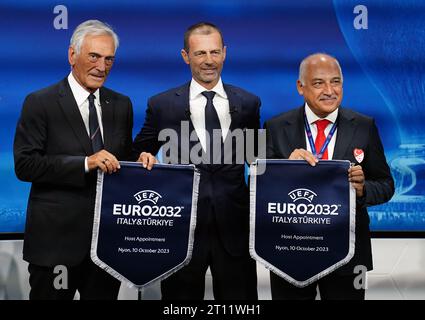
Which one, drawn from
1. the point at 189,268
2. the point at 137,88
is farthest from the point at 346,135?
the point at 137,88

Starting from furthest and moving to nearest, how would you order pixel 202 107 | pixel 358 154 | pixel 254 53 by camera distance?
pixel 254 53 → pixel 202 107 → pixel 358 154

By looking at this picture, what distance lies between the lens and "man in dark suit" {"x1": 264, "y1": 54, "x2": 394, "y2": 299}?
304 cm

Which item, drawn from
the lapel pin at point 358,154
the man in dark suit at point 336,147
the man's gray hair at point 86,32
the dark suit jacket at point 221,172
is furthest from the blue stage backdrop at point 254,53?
the lapel pin at point 358,154

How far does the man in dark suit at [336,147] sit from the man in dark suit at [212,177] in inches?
8.9

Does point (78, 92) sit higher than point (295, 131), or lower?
higher

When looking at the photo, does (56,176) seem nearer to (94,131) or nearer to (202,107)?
(94,131)

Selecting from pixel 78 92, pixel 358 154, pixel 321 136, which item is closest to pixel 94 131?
pixel 78 92

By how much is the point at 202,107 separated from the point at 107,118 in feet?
1.51

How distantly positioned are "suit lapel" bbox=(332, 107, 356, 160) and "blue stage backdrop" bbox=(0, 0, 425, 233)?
112 centimetres

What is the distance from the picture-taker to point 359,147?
3047mm

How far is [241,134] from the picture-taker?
3240mm

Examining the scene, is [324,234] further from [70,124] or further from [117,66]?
[117,66]

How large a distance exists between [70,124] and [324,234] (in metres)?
1.27
